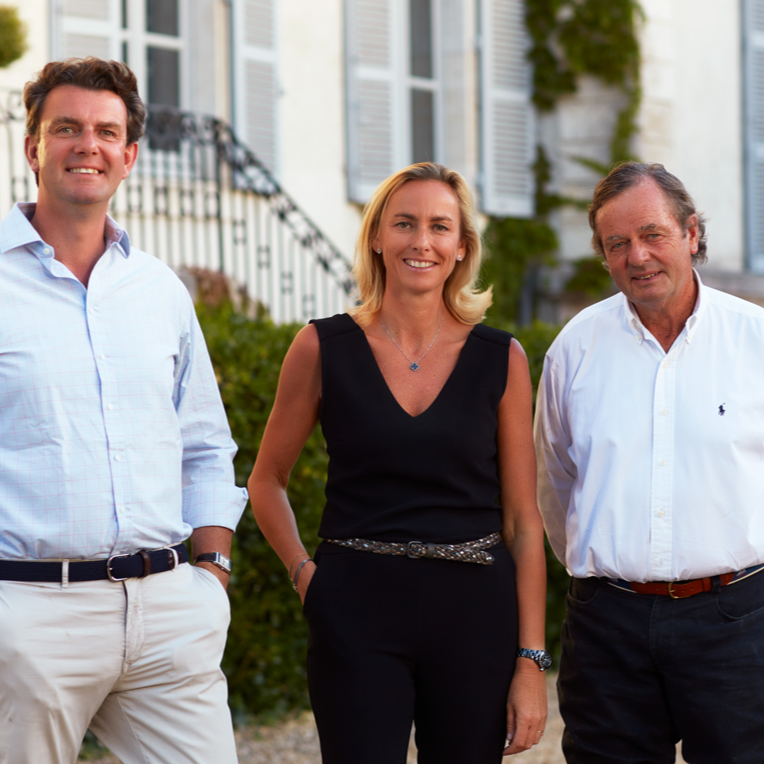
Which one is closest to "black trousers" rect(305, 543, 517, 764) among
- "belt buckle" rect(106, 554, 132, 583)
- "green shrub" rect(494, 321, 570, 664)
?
"belt buckle" rect(106, 554, 132, 583)

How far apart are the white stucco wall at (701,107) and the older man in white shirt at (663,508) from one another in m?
8.23

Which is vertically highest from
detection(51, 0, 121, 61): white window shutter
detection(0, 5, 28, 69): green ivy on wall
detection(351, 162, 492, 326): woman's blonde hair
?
detection(51, 0, 121, 61): white window shutter

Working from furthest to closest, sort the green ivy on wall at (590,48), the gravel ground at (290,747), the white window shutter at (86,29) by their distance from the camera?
the green ivy on wall at (590,48)
the white window shutter at (86,29)
the gravel ground at (290,747)

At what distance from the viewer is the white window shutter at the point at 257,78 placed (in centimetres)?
903

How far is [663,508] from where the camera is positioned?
8.93 feet

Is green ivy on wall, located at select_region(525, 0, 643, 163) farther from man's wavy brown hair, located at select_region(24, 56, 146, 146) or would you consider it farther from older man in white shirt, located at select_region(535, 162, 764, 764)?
man's wavy brown hair, located at select_region(24, 56, 146, 146)

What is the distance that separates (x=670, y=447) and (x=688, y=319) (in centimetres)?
34

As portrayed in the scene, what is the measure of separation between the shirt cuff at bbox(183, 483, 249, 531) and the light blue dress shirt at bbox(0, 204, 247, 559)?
0.07 meters

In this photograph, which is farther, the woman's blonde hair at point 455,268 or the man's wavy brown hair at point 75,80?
the woman's blonde hair at point 455,268

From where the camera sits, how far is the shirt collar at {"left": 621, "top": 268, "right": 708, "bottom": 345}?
283 centimetres

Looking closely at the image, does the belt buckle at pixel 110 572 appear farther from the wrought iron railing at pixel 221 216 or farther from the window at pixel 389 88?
the window at pixel 389 88

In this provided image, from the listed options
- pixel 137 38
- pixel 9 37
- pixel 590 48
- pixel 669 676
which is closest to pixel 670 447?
pixel 669 676

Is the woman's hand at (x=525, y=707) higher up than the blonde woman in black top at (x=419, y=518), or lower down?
lower down

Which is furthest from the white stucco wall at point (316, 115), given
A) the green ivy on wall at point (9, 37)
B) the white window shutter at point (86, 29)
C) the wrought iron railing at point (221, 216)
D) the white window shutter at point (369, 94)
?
the green ivy on wall at point (9, 37)
